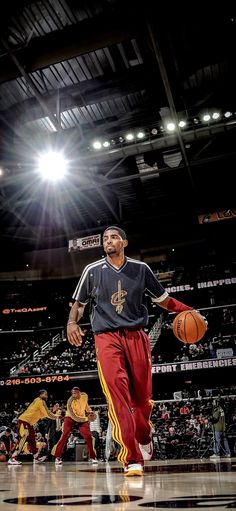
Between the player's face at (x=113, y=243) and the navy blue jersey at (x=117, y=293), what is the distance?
11 centimetres

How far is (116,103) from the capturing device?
1308cm

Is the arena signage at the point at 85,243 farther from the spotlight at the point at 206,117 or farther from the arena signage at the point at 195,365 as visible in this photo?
the spotlight at the point at 206,117

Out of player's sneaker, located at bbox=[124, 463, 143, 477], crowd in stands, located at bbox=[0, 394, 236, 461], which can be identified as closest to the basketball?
player's sneaker, located at bbox=[124, 463, 143, 477]

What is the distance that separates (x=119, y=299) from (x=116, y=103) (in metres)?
10.6

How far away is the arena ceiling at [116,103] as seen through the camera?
31.9 ft

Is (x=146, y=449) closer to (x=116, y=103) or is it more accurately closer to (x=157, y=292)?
(x=157, y=292)

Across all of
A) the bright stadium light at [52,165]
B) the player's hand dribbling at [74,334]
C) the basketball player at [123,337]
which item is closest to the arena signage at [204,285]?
the bright stadium light at [52,165]

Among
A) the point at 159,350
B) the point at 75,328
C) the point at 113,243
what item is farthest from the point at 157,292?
the point at 159,350

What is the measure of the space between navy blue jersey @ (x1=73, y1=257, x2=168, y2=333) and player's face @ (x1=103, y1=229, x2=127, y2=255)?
0.11 m

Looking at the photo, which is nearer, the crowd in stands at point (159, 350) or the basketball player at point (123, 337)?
the basketball player at point (123, 337)

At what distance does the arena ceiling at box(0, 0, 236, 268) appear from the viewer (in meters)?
9.73

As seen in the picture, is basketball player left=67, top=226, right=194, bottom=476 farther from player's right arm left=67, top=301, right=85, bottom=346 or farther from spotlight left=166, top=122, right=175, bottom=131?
spotlight left=166, top=122, right=175, bottom=131

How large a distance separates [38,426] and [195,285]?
1099 cm

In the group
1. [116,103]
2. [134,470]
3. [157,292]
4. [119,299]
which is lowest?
[134,470]
